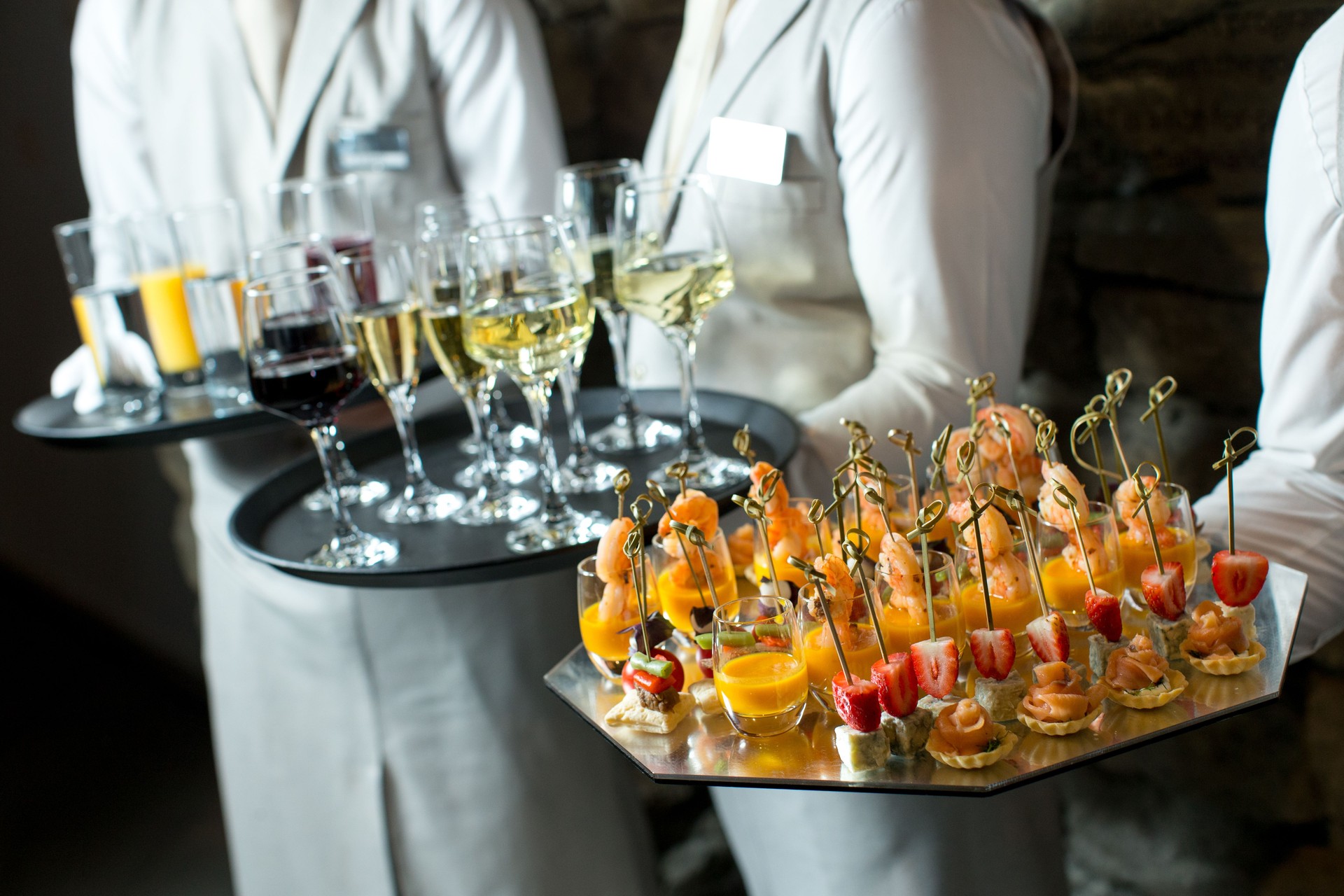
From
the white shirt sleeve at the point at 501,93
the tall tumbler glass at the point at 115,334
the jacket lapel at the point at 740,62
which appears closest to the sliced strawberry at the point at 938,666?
the jacket lapel at the point at 740,62

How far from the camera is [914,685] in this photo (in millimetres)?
722

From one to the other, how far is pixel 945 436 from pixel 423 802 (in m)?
1.07

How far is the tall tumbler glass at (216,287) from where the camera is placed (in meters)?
1.44

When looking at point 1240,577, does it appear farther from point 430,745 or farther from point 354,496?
point 430,745

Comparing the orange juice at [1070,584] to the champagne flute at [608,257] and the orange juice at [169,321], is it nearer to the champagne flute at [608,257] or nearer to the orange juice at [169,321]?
the champagne flute at [608,257]

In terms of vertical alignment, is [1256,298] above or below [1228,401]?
above

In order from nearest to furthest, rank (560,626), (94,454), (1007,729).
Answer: (1007,729) → (560,626) → (94,454)

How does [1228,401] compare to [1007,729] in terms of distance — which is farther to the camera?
[1228,401]

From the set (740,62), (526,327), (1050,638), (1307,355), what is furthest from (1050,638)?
(740,62)

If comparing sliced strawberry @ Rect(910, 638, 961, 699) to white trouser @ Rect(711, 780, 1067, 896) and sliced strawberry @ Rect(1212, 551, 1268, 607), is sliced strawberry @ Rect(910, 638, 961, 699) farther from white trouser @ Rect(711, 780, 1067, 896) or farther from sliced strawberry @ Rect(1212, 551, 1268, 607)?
white trouser @ Rect(711, 780, 1067, 896)

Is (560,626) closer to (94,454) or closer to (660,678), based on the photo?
(660,678)

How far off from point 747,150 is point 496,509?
0.54 metres

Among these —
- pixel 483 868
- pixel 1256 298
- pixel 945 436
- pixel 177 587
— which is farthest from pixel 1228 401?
pixel 177 587

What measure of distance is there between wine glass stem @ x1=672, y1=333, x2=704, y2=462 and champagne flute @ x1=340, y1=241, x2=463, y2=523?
0.26 metres
